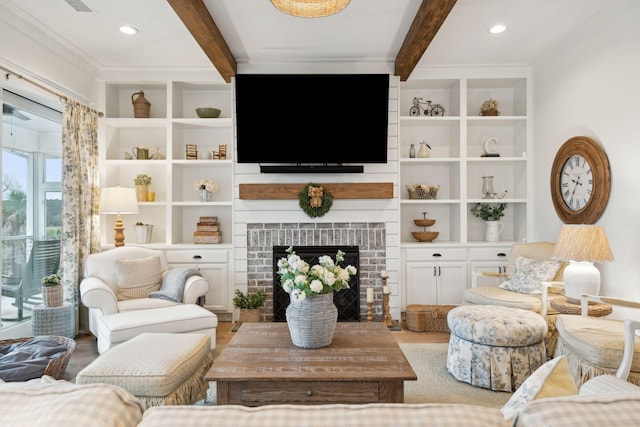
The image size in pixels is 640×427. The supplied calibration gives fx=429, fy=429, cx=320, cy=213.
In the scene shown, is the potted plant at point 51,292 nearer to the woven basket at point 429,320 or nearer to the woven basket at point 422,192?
the woven basket at point 429,320

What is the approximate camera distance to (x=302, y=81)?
435 centimetres

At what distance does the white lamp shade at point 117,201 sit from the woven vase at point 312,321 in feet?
8.44

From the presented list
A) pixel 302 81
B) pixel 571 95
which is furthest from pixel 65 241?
pixel 571 95

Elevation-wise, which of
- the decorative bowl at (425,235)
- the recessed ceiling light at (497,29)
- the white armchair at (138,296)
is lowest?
the white armchair at (138,296)

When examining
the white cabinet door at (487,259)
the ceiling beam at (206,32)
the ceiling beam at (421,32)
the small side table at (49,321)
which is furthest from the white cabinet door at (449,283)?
the small side table at (49,321)

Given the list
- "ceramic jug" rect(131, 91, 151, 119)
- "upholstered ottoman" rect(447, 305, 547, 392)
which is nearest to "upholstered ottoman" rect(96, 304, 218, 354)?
"upholstered ottoman" rect(447, 305, 547, 392)

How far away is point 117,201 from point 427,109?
11.6 ft

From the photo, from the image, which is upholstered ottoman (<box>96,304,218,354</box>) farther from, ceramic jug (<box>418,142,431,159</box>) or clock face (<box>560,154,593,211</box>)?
clock face (<box>560,154,593,211</box>)

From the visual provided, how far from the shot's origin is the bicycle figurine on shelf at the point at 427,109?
16.2 feet

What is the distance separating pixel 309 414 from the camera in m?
0.79

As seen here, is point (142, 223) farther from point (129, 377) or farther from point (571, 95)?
point (571, 95)

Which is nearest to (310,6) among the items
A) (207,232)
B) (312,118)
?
(312,118)

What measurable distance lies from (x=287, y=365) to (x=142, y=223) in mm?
3349

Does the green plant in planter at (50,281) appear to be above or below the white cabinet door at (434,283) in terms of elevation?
above
